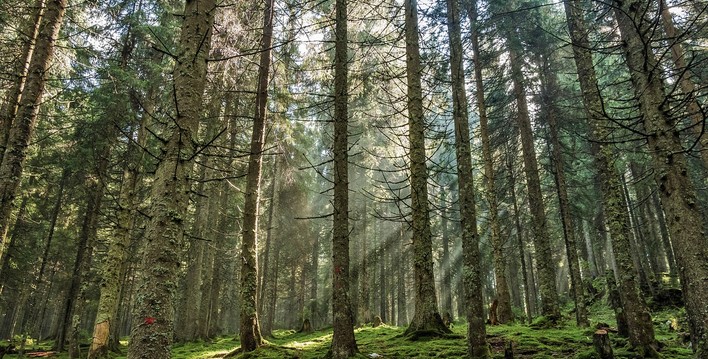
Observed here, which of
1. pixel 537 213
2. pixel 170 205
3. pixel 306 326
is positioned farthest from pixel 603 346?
pixel 306 326

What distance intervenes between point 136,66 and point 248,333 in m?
10.8

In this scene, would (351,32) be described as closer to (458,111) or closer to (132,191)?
(458,111)

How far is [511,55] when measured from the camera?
15539 millimetres

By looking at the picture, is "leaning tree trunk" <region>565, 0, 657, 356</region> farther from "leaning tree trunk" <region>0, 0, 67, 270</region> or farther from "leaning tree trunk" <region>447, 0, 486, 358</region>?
"leaning tree trunk" <region>0, 0, 67, 270</region>

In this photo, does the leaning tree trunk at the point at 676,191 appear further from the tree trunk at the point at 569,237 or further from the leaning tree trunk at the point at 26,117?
the leaning tree trunk at the point at 26,117

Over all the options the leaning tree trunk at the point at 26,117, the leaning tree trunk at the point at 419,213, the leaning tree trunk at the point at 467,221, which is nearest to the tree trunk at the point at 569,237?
→ the leaning tree trunk at the point at 419,213

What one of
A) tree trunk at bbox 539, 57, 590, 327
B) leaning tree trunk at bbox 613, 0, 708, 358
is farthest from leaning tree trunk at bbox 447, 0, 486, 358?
tree trunk at bbox 539, 57, 590, 327

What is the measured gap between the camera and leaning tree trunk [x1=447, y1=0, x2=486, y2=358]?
5840 mm

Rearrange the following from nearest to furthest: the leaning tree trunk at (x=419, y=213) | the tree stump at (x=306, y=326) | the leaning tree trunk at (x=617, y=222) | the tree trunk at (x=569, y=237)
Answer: the leaning tree trunk at (x=617, y=222) → the leaning tree trunk at (x=419, y=213) → the tree trunk at (x=569, y=237) → the tree stump at (x=306, y=326)

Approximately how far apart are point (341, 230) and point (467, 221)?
2.31m

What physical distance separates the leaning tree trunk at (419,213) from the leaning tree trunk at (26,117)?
798 cm

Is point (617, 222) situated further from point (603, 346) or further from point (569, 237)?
point (569, 237)

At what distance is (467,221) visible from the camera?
6172 millimetres

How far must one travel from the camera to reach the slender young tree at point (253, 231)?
8797mm
